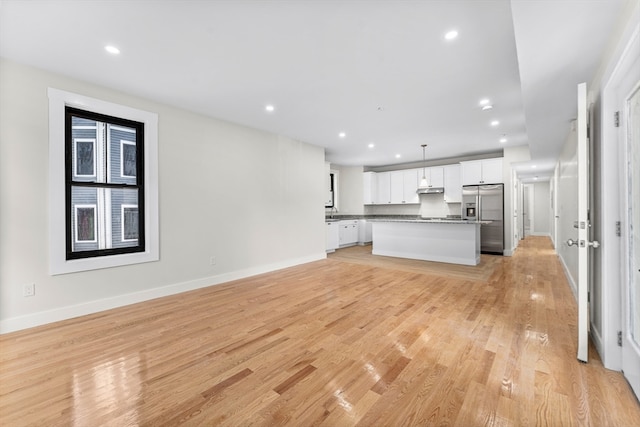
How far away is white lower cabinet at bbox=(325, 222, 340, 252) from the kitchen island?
3.98 ft

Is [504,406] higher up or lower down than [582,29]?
lower down

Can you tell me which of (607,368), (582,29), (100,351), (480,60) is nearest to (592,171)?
(582,29)

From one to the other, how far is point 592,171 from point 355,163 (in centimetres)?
646

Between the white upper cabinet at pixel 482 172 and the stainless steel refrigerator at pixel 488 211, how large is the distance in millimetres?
133

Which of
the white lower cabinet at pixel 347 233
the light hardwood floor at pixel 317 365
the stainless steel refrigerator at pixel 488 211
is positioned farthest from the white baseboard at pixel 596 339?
the white lower cabinet at pixel 347 233

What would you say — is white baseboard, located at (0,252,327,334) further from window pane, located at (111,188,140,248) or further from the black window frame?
window pane, located at (111,188,140,248)

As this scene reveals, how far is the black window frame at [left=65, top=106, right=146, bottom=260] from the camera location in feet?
9.77

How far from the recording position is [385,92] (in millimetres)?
3346

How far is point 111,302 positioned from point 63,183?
1486mm

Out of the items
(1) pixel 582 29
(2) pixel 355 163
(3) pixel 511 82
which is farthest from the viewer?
(2) pixel 355 163

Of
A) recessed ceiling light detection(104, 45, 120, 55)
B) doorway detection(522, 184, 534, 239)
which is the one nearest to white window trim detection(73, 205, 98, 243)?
recessed ceiling light detection(104, 45, 120, 55)

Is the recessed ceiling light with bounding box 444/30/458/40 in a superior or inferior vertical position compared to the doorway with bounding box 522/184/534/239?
superior

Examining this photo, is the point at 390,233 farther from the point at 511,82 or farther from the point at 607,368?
the point at 607,368

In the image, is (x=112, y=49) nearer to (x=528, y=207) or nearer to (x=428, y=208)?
(x=428, y=208)
